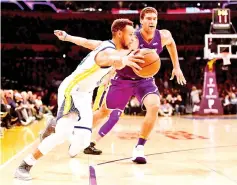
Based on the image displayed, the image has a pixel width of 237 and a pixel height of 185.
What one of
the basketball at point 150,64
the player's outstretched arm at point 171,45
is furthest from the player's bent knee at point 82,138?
the player's outstretched arm at point 171,45

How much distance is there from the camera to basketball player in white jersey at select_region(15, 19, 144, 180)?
3.95 m

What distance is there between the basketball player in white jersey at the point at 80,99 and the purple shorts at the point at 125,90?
92cm

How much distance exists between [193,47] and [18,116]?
1493 cm

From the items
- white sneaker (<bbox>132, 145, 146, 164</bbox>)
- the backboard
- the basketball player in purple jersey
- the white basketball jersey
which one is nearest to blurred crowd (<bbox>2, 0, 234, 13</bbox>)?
the backboard

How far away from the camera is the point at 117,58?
11.5ft

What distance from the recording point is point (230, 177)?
391 cm

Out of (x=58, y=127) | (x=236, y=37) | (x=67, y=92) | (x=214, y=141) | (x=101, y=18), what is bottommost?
(x=214, y=141)

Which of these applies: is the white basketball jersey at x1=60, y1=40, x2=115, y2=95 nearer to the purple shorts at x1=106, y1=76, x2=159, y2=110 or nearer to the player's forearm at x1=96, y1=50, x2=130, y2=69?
the player's forearm at x1=96, y1=50, x2=130, y2=69

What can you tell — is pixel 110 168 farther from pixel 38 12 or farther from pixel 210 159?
pixel 38 12

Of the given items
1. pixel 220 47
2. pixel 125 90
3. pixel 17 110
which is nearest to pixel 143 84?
pixel 125 90

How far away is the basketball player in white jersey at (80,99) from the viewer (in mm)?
3953

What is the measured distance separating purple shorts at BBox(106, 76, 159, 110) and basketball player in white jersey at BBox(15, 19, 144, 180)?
92 cm

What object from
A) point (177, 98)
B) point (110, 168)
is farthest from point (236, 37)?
point (110, 168)

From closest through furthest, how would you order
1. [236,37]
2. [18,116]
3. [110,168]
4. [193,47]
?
[110,168] < [18,116] < [236,37] < [193,47]
